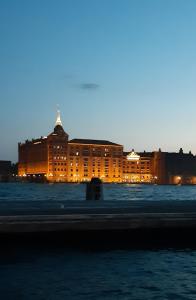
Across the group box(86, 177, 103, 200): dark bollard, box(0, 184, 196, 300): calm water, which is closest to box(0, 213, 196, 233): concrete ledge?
box(0, 184, 196, 300): calm water

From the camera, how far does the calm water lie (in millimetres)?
14766

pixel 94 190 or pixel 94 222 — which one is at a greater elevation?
pixel 94 190

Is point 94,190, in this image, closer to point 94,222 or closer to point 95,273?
point 94,222

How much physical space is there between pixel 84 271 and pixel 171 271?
279cm

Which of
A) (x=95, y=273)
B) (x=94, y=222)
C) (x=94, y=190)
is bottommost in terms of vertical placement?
(x=95, y=273)

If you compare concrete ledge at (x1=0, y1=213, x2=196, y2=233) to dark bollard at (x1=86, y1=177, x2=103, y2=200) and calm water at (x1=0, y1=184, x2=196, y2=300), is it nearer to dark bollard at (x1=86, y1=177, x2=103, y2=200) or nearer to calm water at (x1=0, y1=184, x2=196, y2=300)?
calm water at (x1=0, y1=184, x2=196, y2=300)

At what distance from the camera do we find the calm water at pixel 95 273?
1477 cm

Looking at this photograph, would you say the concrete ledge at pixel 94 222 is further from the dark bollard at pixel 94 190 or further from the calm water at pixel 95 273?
the dark bollard at pixel 94 190

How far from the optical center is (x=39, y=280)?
628 inches

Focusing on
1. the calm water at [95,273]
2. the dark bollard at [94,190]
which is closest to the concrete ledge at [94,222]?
the calm water at [95,273]

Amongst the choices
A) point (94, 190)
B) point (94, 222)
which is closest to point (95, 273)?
point (94, 222)

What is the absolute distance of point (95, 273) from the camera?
17.0 meters

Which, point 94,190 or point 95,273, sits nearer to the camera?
point 95,273

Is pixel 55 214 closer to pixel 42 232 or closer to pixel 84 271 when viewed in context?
pixel 42 232
